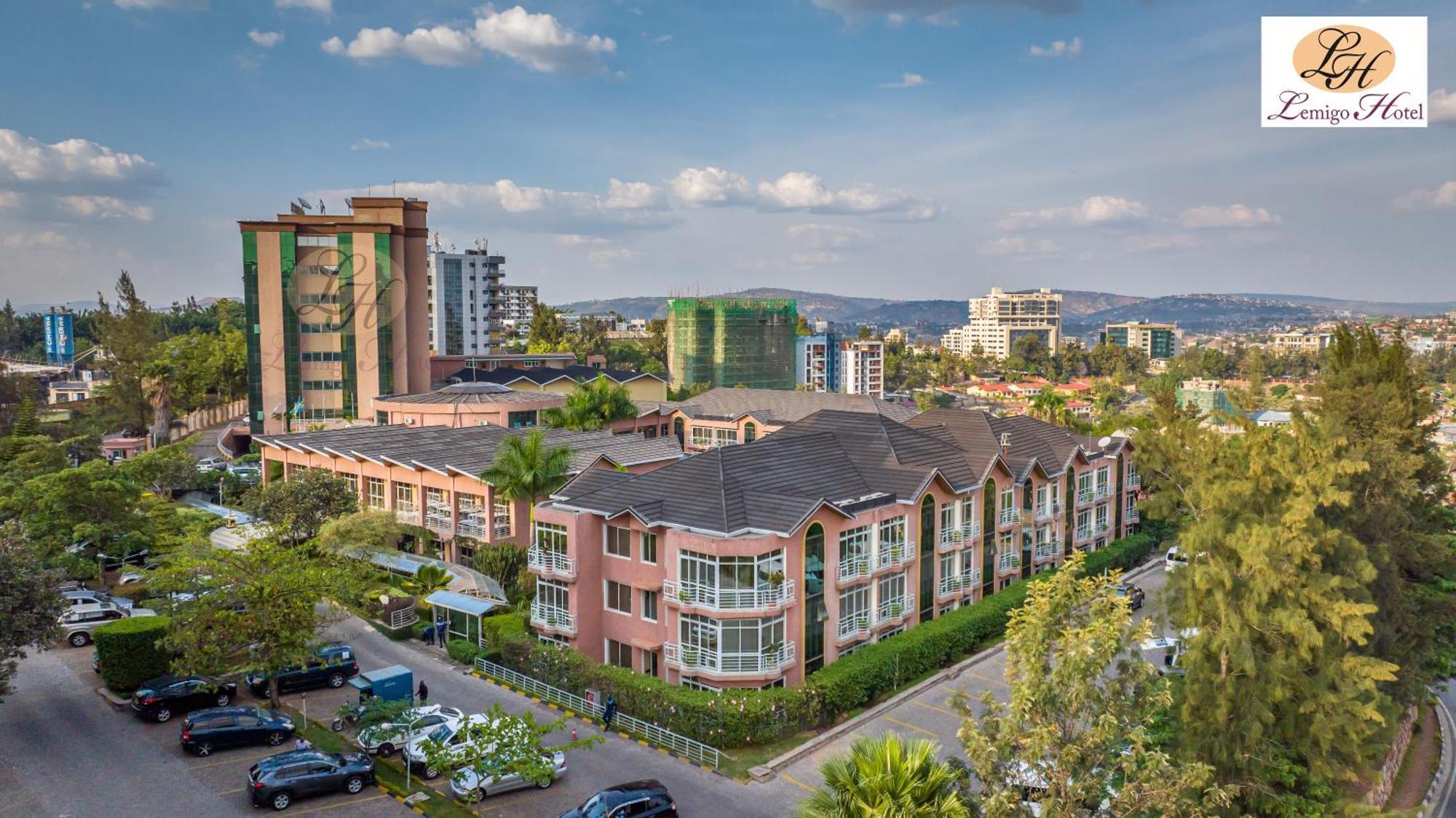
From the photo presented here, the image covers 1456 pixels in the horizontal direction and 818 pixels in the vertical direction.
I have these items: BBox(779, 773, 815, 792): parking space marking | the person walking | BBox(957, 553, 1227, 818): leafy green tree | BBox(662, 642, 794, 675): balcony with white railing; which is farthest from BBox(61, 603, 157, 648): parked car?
BBox(957, 553, 1227, 818): leafy green tree

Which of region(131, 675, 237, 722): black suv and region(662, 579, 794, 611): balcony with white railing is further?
region(662, 579, 794, 611): balcony with white railing

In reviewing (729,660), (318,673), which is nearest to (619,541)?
(729,660)

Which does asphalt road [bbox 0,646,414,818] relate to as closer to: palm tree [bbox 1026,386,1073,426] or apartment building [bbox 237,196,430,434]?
apartment building [bbox 237,196,430,434]

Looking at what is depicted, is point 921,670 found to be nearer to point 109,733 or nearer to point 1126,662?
point 1126,662

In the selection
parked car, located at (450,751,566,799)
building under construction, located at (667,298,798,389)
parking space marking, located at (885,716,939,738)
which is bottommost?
parking space marking, located at (885,716,939,738)

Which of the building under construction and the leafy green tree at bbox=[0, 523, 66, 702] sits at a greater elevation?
the building under construction

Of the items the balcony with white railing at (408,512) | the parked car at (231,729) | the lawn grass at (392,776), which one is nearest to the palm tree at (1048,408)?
the balcony with white railing at (408,512)


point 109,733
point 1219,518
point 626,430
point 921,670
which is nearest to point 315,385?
point 626,430

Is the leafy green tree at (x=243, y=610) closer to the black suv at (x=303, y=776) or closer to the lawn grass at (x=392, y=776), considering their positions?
the lawn grass at (x=392, y=776)
